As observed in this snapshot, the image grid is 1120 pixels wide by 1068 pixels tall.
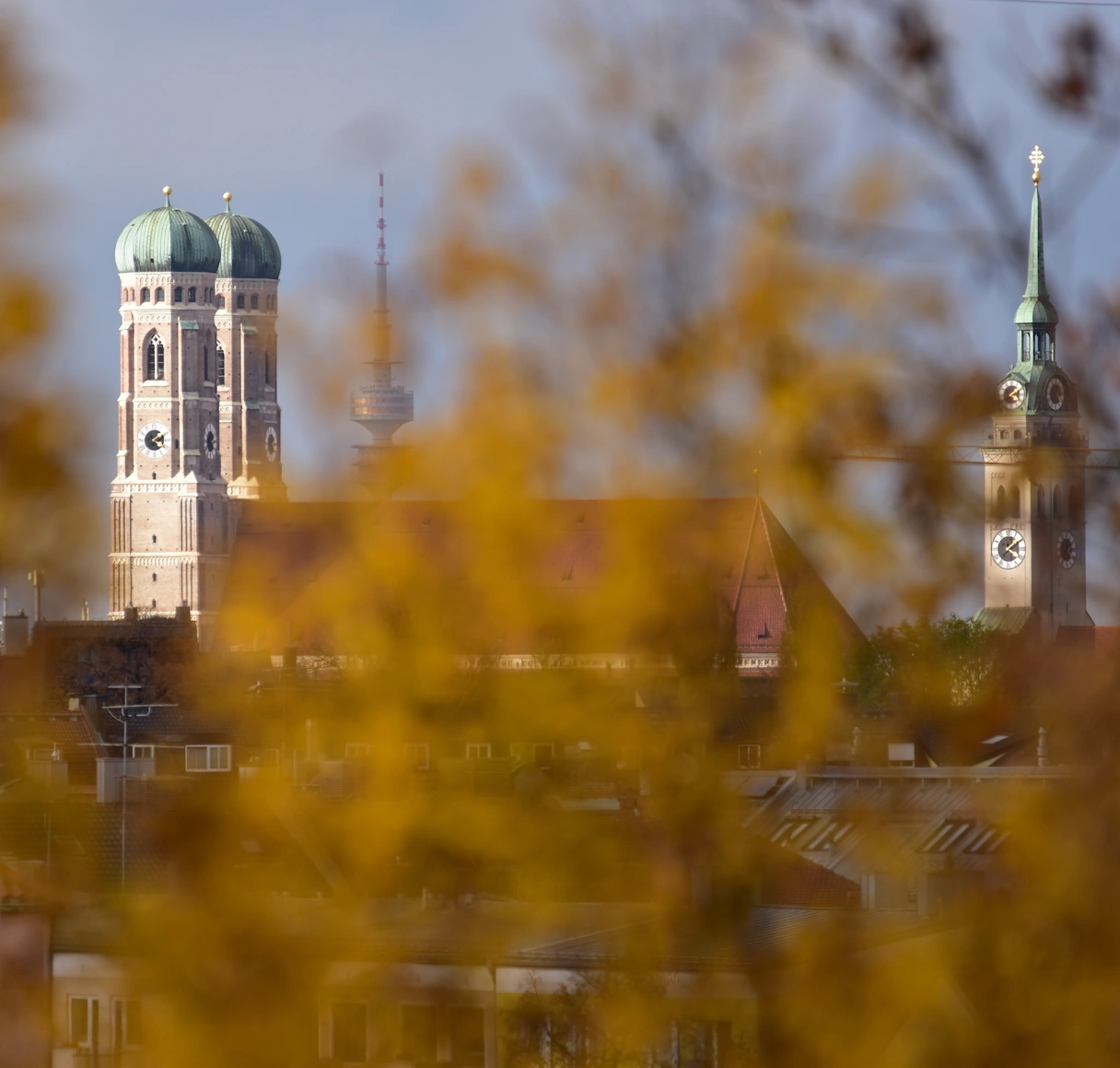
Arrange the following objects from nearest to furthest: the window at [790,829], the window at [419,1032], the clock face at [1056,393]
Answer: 1. the window at [419,1032]
2. the clock face at [1056,393]
3. the window at [790,829]

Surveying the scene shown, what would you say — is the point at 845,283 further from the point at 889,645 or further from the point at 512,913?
the point at 512,913

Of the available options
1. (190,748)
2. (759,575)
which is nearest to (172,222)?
(190,748)

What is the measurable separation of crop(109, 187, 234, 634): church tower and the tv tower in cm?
9732

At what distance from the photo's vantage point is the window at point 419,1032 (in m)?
5.34

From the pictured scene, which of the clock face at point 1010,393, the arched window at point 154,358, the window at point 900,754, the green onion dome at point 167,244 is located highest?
the green onion dome at point 167,244

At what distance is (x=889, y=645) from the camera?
5.93m

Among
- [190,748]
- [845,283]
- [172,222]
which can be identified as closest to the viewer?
[845,283]

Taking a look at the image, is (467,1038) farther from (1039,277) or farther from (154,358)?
(154,358)

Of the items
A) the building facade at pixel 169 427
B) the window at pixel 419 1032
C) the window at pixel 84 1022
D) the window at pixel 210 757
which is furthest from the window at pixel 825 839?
the building facade at pixel 169 427

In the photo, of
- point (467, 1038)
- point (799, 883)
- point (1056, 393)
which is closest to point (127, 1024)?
point (467, 1038)

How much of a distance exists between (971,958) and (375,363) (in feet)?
5.67

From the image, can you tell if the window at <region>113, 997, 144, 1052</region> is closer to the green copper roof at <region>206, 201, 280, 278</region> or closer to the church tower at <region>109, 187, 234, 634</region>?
the church tower at <region>109, 187, 234, 634</region>

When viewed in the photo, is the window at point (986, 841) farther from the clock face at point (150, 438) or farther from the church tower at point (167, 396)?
the clock face at point (150, 438)

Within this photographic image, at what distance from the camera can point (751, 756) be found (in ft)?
21.8
